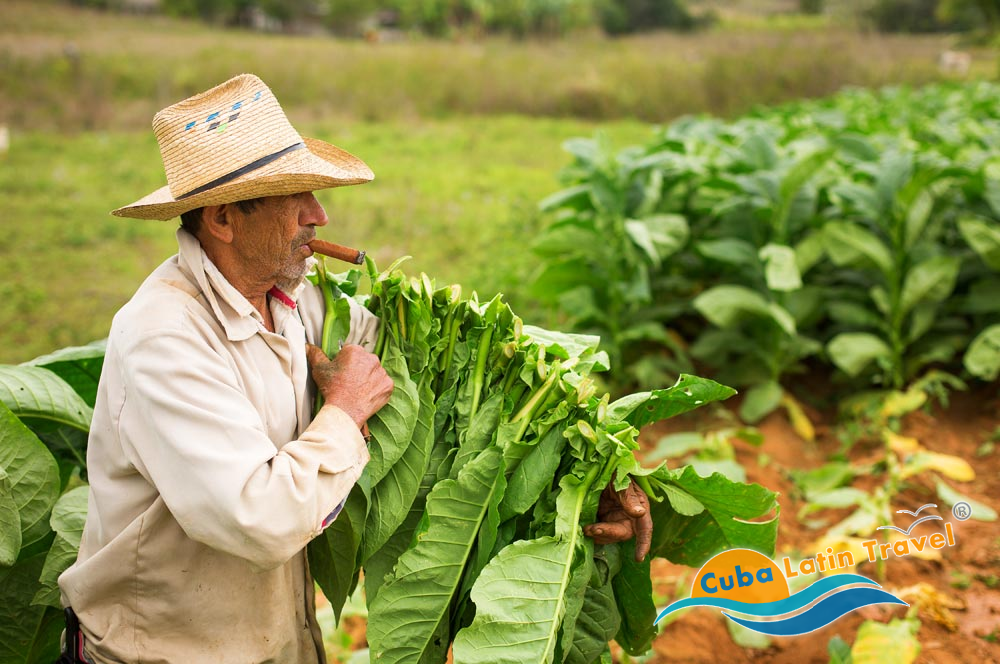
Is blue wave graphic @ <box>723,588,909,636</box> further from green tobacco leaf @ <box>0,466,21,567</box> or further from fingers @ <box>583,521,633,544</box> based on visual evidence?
green tobacco leaf @ <box>0,466,21,567</box>

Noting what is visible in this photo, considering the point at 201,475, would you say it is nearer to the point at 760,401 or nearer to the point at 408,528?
the point at 408,528

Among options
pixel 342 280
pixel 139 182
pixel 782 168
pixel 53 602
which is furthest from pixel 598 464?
pixel 139 182

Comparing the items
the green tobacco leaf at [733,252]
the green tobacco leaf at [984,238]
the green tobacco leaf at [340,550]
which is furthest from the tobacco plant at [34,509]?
the green tobacco leaf at [984,238]

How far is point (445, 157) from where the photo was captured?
1070 centimetres

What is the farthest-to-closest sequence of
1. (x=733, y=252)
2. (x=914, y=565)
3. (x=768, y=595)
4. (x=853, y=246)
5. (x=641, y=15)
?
1. (x=641, y=15)
2. (x=733, y=252)
3. (x=853, y=246)
4. (x=914, y=565)
5. (x=768, y=595)

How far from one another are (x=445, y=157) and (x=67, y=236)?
4766 mm

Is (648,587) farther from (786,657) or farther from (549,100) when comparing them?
(549,100)

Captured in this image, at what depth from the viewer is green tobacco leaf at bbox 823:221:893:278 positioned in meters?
4.18

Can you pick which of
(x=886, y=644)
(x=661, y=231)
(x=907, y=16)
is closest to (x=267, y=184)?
(x=886, y=644)

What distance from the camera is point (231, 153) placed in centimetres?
163

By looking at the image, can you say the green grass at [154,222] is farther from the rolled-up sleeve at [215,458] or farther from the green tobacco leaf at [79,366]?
the rolled-up sleeve at [215,458]

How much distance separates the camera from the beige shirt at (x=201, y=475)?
150 cm

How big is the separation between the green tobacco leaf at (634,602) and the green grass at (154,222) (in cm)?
372

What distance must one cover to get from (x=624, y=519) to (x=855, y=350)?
281 centimetres
